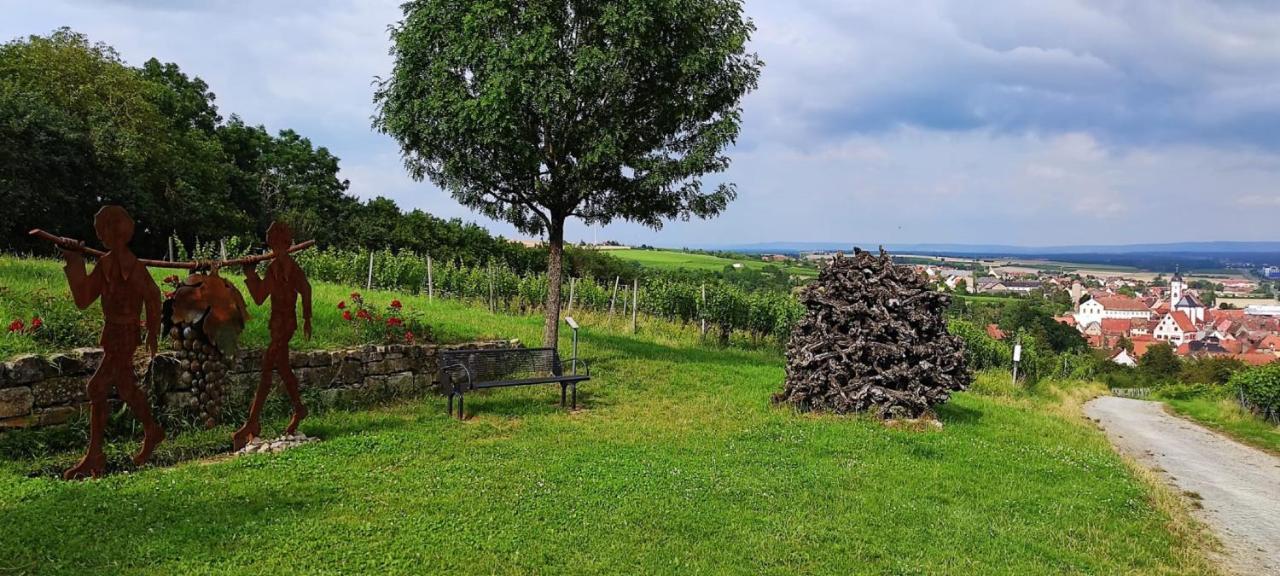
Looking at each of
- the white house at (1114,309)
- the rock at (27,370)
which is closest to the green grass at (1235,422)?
the rock at (27,370)

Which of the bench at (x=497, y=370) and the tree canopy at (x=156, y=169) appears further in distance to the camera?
the tree canopy at (x=156, y=169)

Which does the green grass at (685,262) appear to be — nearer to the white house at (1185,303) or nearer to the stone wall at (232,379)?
Result: the stone wall at (232,379)

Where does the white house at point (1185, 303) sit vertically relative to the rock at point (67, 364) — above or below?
below

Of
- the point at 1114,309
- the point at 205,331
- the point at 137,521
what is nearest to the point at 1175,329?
the point at 1114,309

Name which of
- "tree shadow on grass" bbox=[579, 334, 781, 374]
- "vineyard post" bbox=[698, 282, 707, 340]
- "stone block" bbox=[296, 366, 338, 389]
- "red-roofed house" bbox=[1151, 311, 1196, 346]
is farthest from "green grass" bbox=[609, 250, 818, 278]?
"red-roofed house" bbox=[1151, 311, 1196, 346]

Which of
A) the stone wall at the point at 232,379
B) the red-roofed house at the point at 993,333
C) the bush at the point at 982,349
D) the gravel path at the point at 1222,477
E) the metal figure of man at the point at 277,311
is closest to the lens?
the gravel path at the point at 1222,477

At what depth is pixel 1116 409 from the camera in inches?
803

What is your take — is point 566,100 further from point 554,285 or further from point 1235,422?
point 1235,422

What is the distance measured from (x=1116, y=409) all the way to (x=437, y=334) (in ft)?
64.0

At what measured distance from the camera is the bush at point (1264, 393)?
18.2 m

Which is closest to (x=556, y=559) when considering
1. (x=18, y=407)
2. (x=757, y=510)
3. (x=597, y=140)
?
(x=757, y=510)

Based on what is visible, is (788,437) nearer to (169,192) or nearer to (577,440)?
(577,440)

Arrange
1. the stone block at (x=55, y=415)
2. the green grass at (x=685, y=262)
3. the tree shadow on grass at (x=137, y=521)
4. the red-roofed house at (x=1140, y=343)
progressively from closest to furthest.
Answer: the tree shadow on grass at (x=137, y=521), the stone block at (x=55, y=415), the green grass at (x=685, y=262), the red-roofed house at (x=1140, y=343)

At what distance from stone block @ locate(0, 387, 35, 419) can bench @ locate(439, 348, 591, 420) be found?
3874 mm
